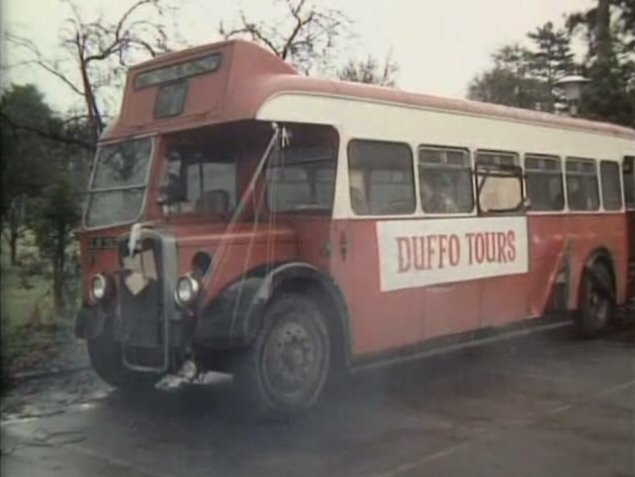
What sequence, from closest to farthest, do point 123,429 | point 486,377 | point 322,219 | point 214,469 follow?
1. point 214,469
2. point 123,429
3. point 322,219
4. point 486,377

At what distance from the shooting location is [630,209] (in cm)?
827

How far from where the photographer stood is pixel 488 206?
249 inches

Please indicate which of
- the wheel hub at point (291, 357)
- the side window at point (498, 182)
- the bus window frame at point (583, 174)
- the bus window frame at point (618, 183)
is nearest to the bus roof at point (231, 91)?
the side window at point (498, 182)

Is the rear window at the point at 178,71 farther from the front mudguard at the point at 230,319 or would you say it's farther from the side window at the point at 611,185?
the side window at the point at 611,185

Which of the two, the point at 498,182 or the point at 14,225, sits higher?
the point at 498,182

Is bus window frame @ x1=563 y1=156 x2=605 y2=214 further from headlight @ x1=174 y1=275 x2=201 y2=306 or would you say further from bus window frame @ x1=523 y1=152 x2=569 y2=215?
headlight @ x1=174 y1=275 x2=201 y2=306

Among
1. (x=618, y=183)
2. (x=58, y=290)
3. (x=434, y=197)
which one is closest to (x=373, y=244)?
(x=434, y=197)

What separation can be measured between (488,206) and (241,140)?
78.8 inches

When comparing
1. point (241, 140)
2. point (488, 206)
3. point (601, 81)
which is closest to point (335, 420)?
point (241, 140)

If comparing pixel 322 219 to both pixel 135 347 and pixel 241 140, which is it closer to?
pixel 241 140

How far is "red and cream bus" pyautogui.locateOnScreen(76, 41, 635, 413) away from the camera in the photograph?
470cm

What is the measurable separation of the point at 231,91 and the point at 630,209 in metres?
4.74

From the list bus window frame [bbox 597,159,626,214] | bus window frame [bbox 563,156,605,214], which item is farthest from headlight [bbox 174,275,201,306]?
bus window frame [bbox 597,159,626,214]

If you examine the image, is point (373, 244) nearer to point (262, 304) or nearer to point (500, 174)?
point (262, 304)
